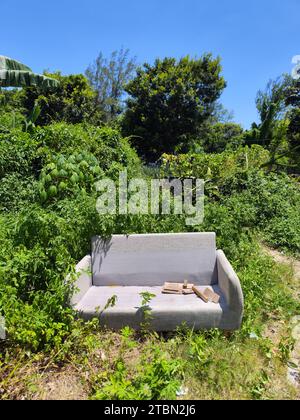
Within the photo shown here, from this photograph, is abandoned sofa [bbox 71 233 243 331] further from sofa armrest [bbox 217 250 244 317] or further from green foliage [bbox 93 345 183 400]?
green foliage [bbox 93 345 183 400]

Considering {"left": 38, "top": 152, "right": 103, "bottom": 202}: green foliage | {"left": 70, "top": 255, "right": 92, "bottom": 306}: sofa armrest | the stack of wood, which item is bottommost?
the stack of wood

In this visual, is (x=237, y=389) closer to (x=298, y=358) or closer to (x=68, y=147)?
(x=298, y=358)

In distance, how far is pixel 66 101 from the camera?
1481 cm

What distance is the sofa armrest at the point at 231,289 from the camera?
280 centimetres

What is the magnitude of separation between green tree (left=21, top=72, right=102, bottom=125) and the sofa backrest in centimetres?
1256

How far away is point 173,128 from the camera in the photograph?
542 inches

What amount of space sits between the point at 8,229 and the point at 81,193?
1.03 metres

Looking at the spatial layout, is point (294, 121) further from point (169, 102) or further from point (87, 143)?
point (87, 143)

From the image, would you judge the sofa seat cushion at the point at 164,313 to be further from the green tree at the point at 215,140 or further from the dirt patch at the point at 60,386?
the green tree at the point at 215,140

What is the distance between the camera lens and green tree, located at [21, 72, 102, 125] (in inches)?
588

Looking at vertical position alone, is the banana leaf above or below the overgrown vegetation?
above

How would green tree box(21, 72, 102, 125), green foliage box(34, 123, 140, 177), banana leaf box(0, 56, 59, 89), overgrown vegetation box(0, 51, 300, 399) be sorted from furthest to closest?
green tree box(21, 72, 102, 125) → banana leaf box(0, 56, 59, 89) → green foliage box(34, 123, 140, 177) → overgrown vegetation box(0, 51, 300, 399)

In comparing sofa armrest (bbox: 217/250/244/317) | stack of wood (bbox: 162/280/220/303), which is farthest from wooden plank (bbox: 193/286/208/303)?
sofa armrest (bbox: 217/250/244/317)

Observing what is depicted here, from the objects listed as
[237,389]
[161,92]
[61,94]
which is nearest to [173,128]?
[161,92]
